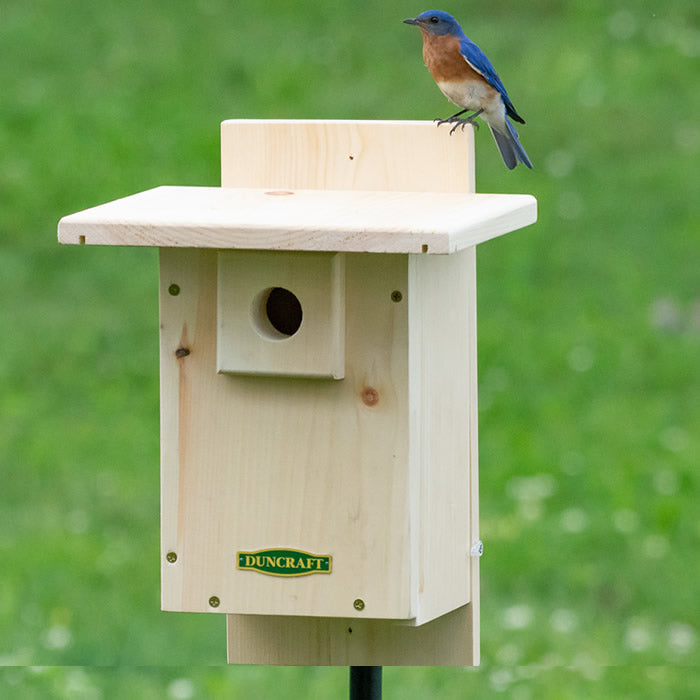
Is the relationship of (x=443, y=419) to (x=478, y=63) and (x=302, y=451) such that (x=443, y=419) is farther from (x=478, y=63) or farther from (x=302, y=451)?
(x=478, y=63)

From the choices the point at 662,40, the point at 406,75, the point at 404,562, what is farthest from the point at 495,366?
the point at 404,562

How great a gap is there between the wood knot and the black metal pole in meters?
0.52

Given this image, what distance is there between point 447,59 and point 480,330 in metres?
4.23

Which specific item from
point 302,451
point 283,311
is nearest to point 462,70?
point 283,311

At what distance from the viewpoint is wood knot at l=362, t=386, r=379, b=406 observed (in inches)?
112

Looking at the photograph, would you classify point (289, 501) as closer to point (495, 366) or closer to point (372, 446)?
point (372, 446)

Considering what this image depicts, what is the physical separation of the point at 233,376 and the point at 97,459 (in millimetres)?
3751

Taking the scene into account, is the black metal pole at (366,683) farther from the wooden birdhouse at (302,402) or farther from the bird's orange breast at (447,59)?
the bird's orange breast at (447,59)

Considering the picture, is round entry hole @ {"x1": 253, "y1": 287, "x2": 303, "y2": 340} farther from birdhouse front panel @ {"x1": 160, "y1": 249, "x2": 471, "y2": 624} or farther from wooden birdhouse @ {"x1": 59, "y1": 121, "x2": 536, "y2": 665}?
birdhouse front panel @ {"x1": 160, "y1": 249, "x2": 471, "y2": 624}

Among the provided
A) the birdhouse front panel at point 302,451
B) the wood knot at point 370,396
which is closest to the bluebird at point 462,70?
the birdhouse front panel at point 302,451

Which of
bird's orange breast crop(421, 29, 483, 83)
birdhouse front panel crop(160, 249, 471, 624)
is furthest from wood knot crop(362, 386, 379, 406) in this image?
bird's orange breast crop(421, 29, 483, 83)

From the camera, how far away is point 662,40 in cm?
1023

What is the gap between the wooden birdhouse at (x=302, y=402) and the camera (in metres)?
2.81

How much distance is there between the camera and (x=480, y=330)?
7461 millimetres
